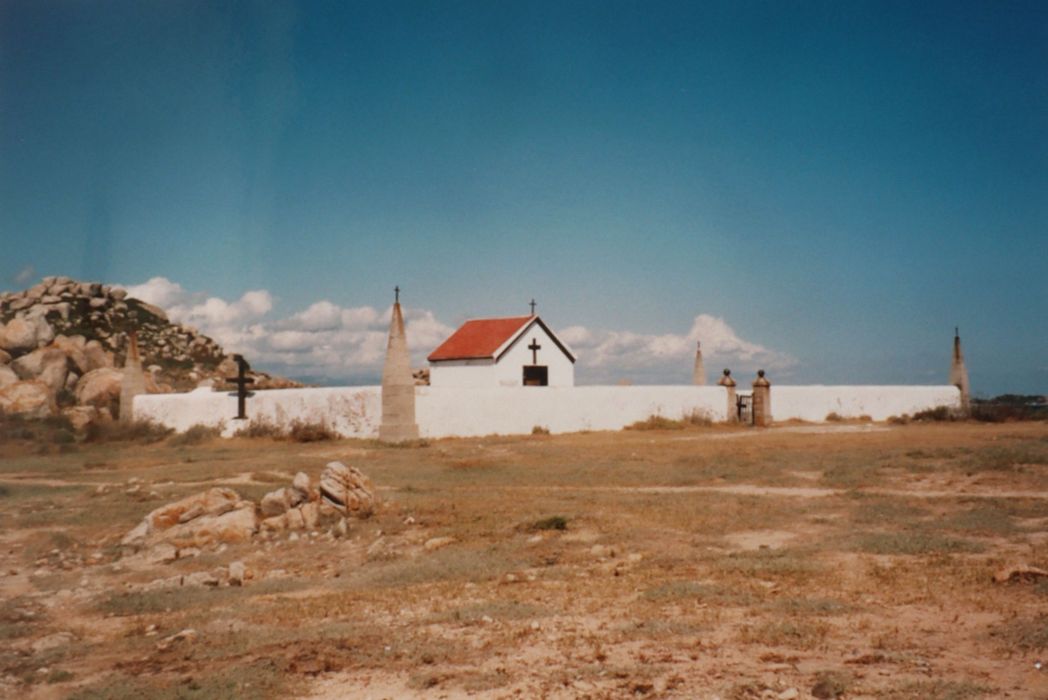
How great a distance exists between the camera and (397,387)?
24094 millimetres

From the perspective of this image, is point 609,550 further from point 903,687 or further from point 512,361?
point 512,361

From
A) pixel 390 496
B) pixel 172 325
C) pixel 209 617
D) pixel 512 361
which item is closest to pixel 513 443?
pixel 512 361

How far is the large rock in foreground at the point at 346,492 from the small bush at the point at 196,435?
54.0 feet

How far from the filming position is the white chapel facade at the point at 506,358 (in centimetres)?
3127

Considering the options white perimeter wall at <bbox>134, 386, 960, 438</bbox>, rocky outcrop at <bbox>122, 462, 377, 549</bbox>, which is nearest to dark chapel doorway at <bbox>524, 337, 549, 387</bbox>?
white perimeter wall at <bbox>134, 386, 960, 438</bbox>

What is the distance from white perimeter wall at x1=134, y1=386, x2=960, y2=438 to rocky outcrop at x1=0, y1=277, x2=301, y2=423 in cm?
384

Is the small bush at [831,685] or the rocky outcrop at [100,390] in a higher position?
the rocky outcrop at [100,390]

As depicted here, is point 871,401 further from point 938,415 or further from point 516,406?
point 516,406

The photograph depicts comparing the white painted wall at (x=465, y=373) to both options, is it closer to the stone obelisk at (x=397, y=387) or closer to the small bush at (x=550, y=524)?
the stone obelisk at (x=397, y=387)

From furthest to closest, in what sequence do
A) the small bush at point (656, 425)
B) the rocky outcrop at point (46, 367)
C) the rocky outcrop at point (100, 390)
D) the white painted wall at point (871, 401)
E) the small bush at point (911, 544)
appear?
1. the rocky outcrop at point (46, 367)
2. the white painted wall at point (871, 401)
3. the rocky outcrop at point (100, 390)
4. the small bush at point (656, 425)
5. the small bush at point (911, 544)

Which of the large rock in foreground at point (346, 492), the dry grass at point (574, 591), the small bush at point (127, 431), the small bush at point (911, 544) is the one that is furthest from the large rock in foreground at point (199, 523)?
the small bush at point (127, 431)

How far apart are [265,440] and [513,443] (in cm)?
869

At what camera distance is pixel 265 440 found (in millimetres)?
26484

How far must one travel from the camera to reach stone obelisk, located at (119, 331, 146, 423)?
3056 cm
